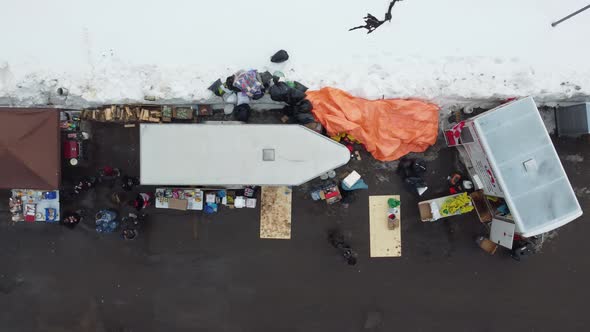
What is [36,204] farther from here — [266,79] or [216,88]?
[266,79]

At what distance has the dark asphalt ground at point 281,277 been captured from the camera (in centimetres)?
910

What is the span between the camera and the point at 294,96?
26.0 feet

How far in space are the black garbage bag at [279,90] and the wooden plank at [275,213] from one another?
6.89ft

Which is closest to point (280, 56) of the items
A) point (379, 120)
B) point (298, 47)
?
point (298, 47)

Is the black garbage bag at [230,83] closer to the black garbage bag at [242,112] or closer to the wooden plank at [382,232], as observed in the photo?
the black garbage bag at [242,112]

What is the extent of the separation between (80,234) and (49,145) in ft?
7.54

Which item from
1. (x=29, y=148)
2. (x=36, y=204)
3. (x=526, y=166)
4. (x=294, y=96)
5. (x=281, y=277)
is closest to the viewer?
(x=526, y=166)

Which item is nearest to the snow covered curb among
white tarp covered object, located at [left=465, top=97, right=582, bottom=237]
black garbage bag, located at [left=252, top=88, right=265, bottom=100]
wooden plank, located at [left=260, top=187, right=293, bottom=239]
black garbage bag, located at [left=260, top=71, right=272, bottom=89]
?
black garbage bag, located at [left=260, top=71, right=272, bottom=89]

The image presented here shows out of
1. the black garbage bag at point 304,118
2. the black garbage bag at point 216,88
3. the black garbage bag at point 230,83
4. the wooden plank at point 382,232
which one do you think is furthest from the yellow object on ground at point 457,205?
the black garbage bag at point 216,88

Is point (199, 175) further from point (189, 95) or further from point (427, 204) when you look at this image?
point (427, 204)

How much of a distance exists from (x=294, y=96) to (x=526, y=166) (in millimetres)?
4379

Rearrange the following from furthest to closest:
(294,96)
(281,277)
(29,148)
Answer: (281,277), (294,96), (29,148)

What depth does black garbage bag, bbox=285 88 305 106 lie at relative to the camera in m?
7.90

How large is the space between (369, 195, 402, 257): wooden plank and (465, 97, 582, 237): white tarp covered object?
225 cm
